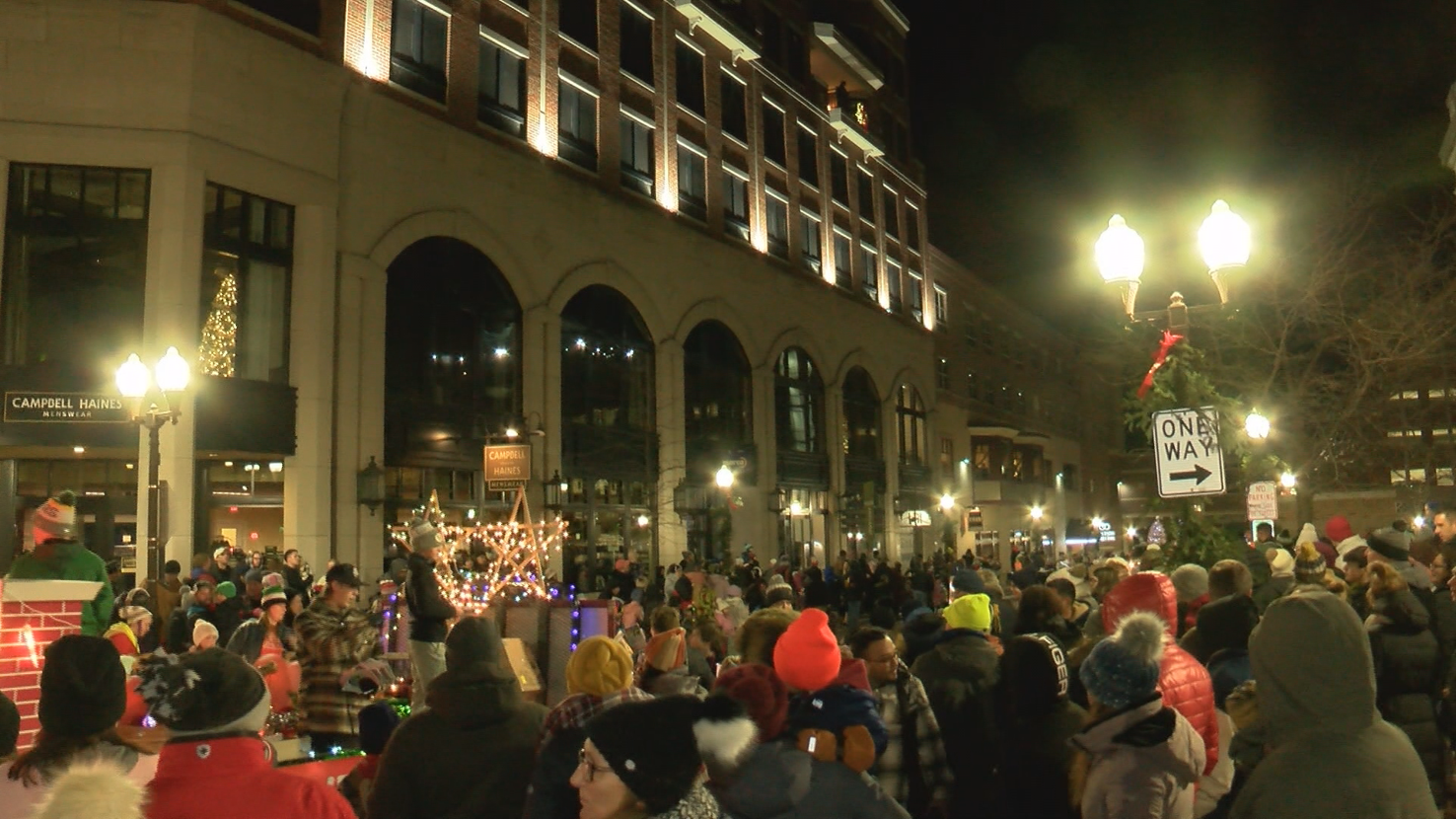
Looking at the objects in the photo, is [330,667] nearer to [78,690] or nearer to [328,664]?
[328,664]

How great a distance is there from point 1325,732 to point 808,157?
136ft

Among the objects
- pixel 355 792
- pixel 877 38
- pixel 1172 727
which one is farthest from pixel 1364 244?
pixel 877 38

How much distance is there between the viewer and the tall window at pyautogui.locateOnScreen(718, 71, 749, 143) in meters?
37.8

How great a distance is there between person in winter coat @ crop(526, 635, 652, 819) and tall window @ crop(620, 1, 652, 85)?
2977 centimetres

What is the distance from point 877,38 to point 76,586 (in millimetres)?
48723

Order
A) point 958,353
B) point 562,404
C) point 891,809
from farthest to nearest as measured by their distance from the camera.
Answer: point 958,353
point 562,404
point 891,809

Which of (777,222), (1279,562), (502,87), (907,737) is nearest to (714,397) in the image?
(777,222)

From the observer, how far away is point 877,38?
50.6 meters

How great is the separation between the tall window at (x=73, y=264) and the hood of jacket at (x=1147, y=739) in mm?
18969

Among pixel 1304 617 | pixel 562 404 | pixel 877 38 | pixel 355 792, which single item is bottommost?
pixel 355 792

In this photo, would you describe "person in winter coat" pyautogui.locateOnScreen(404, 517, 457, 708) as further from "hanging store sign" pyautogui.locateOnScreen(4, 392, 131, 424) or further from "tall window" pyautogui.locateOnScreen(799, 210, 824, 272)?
"tall window" pyautogui.locateOnScreen(799, 210, 824, 272)

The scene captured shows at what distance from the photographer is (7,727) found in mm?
4582

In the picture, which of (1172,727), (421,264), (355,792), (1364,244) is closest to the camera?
(1172,727)

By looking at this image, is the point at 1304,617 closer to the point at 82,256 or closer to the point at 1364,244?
the point at 1364,244
